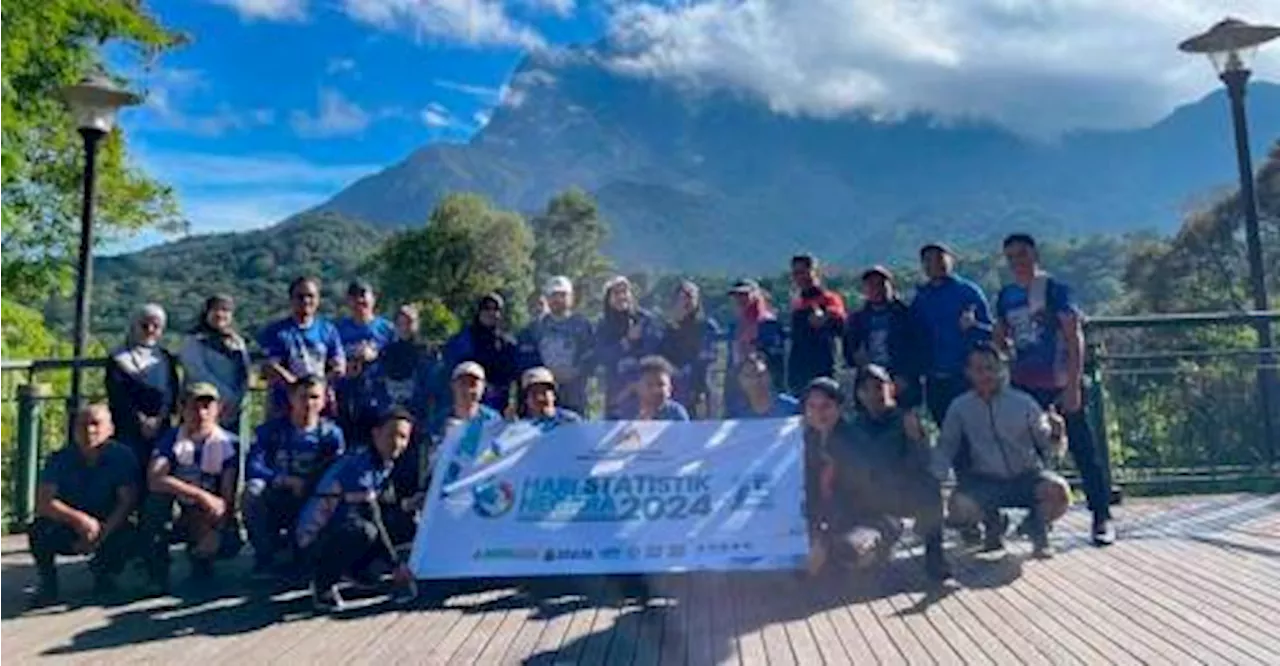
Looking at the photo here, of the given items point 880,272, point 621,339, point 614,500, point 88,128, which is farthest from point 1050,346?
point 88,128

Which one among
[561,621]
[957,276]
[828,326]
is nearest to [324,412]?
[561,621]

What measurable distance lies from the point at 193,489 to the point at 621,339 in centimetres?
285

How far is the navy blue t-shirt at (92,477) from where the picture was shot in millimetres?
5855

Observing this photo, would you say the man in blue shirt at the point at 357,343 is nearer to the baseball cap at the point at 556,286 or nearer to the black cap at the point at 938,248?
the baseball cap at the point at 556,286

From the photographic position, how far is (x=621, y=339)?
7043 mm

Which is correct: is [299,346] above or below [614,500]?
above

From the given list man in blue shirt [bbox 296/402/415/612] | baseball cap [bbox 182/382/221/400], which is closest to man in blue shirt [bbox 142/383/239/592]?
baseball cap [bbox 182/382/221/400]

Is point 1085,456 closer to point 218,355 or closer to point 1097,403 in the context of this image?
point 1097,403

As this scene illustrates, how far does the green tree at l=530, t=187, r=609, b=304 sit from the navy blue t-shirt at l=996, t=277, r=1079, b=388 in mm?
64082

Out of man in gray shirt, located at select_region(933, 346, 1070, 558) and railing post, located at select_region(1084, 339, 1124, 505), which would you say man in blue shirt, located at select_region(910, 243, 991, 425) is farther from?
railing post, located at select_region(1084, 339, 1124, 505)

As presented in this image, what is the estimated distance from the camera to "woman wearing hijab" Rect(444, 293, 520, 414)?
22.5 ft

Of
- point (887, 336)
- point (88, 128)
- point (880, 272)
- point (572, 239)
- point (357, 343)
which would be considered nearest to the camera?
point (887, 336)

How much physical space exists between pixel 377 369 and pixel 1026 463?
4.26 meters

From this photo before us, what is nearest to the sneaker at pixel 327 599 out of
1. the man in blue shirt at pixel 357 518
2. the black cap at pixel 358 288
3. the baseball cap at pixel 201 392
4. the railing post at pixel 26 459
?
the man in blue shirt at pixel 357 518
